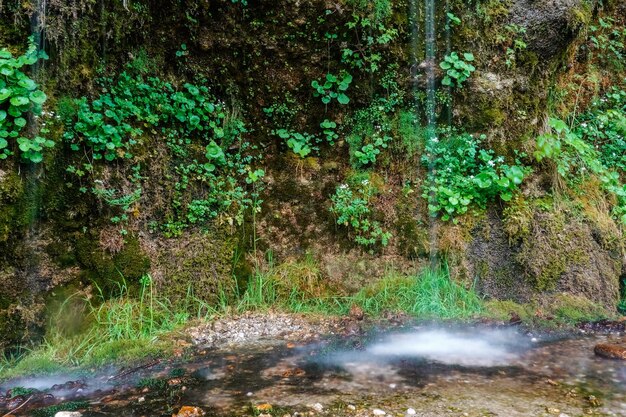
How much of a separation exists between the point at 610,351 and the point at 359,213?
2572 mm

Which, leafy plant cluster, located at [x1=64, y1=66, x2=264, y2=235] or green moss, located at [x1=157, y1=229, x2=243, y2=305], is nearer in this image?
leafy plant cluster, located at [x1=64, y1=66, x2=264, y2=235]

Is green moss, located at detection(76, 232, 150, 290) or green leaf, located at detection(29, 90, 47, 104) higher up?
green leaf, located at detection(29, 90, 47, 104)

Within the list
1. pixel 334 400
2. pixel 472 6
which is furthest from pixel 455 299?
pixel 472 6

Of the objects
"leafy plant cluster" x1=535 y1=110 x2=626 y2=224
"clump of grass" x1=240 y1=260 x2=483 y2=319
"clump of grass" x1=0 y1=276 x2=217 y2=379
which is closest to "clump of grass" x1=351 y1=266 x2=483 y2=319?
"clump of grass" x1=240 y1=260 x2=483 y2=319

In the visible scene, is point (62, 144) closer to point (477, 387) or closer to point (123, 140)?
point (123, 140)

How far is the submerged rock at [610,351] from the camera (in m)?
3.43

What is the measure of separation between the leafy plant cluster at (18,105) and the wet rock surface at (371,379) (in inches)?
69.4

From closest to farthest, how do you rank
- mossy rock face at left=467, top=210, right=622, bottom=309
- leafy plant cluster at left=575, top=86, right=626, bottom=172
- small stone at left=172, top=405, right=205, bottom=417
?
1. small stone at left=172, top=405, right=205, bottom=417
2. mossy rock face at left=467, top=210, right=622, bottom=309
3. leafy plant cluster at left=575, top=86, right=626, bottom=172

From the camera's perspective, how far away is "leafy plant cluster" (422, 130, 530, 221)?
493 centimetres

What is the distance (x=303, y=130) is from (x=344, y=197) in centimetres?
93

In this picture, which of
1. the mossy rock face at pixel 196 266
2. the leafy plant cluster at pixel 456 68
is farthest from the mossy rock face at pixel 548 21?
the mossy rock face at pixel 196 266

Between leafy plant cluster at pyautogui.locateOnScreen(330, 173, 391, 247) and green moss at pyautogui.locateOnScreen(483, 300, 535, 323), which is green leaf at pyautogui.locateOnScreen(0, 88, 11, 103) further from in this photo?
green moss at pyautogui.locateOnScreen(483, 300, 535, 323)

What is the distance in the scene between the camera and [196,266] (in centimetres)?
454

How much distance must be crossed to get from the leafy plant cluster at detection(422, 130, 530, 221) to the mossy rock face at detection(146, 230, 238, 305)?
7.53ft
